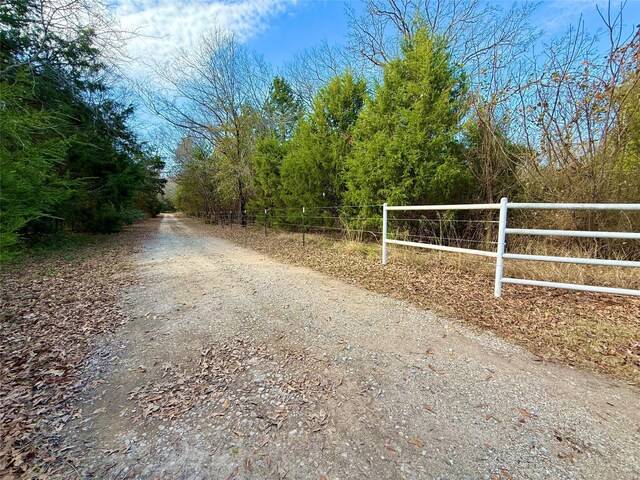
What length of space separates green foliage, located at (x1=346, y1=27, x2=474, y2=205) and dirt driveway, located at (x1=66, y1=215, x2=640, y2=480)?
4458 millimetres

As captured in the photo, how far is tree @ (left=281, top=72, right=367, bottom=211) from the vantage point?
9.90 metres

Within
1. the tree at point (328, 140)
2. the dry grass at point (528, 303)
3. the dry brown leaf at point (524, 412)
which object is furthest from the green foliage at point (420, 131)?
the dry brown leaf at point (524, 412)

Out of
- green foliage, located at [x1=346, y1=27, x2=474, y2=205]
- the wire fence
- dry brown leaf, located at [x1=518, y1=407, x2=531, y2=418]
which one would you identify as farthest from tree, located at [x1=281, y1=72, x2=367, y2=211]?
dry brown leaf, located at [x1=518, y1=407, x2=531, y2=418]

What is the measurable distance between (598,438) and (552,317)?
1.89 metres

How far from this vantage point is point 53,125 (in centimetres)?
606

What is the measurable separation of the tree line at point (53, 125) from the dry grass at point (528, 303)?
5.72 metres

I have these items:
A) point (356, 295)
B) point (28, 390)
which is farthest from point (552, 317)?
point (28, 390)

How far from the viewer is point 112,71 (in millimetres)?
7328

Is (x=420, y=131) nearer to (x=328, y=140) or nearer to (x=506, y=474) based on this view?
(x=328, y=140)

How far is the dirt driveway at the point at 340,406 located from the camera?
1.55 m

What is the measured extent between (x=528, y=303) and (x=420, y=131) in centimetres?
473

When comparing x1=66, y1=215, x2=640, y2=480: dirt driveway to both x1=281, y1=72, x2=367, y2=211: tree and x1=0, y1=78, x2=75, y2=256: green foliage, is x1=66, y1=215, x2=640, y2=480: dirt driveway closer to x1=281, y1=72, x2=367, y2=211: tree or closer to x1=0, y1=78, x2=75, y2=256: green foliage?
x1=0, y1=78, x2=75, y2=256: green foliage

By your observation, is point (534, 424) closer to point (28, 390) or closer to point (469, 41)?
point (28, 390)

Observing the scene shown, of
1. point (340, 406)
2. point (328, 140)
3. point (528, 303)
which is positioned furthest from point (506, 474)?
point (328, 140)
